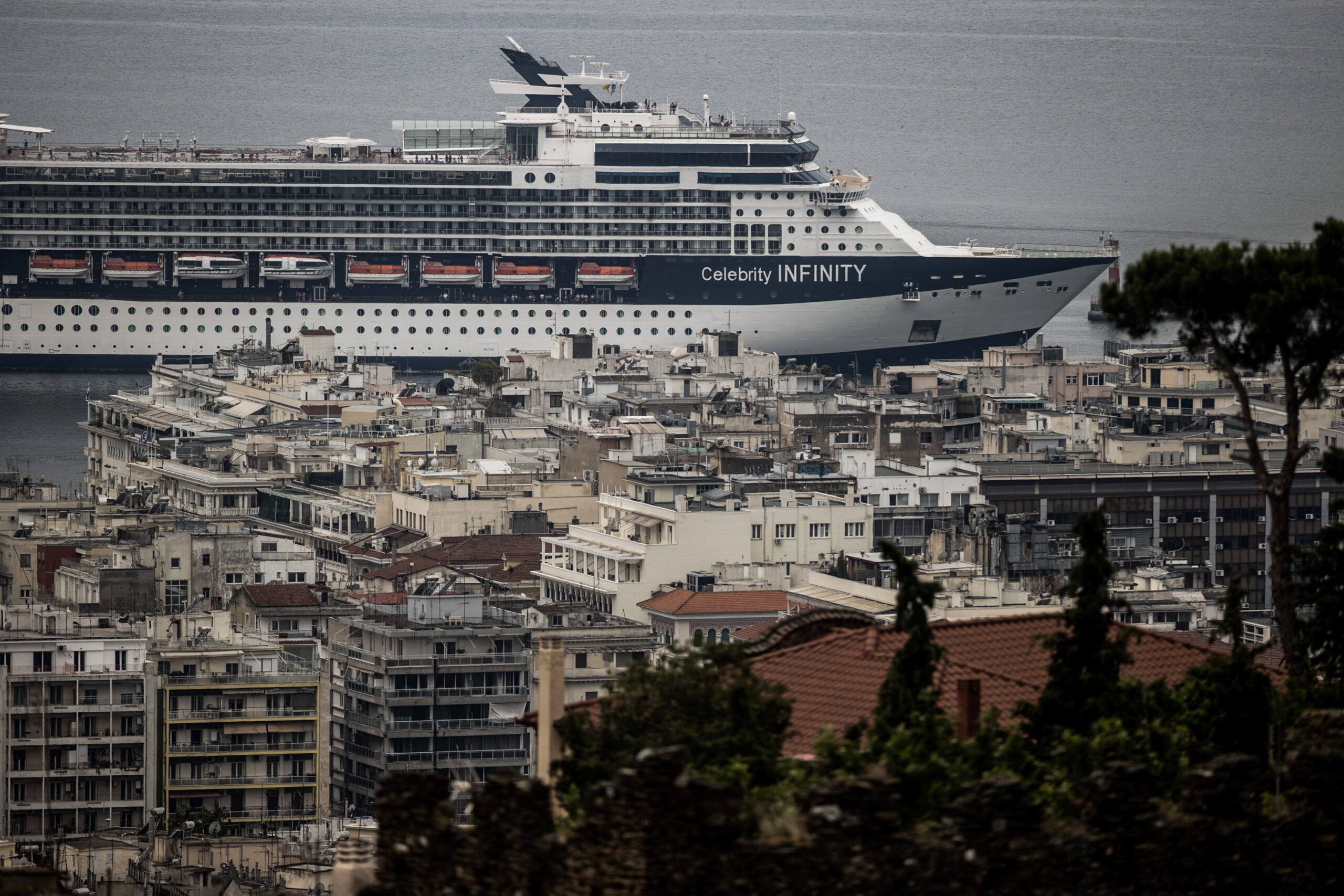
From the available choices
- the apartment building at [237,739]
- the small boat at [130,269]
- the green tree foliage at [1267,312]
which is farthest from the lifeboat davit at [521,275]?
the green tree foliage at [1267,312]

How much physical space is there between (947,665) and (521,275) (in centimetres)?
9754

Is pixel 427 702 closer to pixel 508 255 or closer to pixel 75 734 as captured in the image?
pixel 75 734

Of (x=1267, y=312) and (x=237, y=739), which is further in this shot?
(x=237, y=739)

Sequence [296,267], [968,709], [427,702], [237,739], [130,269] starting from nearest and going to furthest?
1. [968,709]
2. [237,739]
3. [427,702]
4. [130,269]
5. [296,267]

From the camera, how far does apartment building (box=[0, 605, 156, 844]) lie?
39125mm

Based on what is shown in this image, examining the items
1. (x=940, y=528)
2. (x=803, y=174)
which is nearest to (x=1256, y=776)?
(x=940, y=528)

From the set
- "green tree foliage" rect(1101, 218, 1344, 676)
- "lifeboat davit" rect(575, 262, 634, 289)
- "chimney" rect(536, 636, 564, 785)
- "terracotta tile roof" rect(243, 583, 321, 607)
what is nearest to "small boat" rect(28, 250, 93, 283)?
"lifeboat davit" rect(575, 262, 634, 289)

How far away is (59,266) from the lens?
114125 mm

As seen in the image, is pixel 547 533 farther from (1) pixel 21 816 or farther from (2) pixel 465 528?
(1) pixel 21 816

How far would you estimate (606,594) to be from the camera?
165 feet

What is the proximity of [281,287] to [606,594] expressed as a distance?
67.2m

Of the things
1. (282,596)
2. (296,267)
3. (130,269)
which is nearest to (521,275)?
(296,267)

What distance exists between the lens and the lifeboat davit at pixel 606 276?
115188 millimetres

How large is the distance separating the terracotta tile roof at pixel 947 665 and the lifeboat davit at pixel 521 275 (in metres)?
95.6
